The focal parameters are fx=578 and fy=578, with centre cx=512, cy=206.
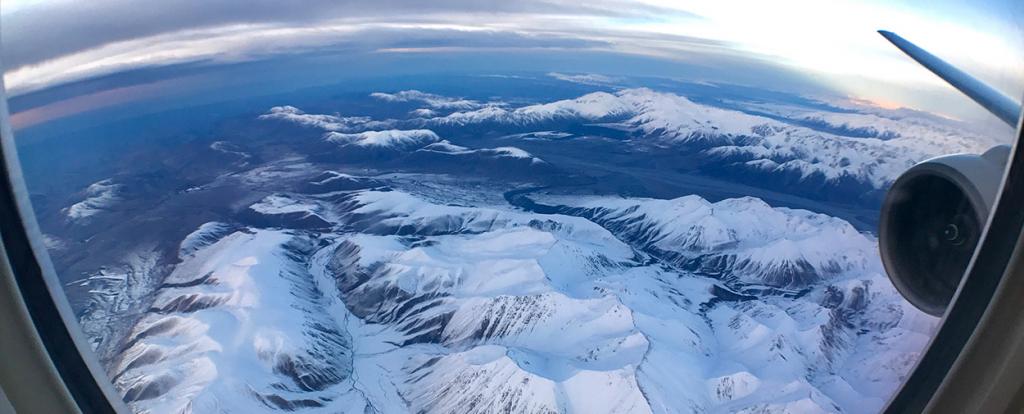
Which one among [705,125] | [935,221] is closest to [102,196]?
[935,221]

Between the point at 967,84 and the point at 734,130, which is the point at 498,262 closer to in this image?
the point at 734,130

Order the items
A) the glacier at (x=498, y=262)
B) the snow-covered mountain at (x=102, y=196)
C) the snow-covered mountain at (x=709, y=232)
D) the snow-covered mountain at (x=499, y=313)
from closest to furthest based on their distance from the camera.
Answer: the snow-covered mountain at (x=102, y=196) < the glacier at (x=498, y=262) < the snow-covered mountain at (x=499, y=313) < the snow-covered mountain at (x=709, y=232)

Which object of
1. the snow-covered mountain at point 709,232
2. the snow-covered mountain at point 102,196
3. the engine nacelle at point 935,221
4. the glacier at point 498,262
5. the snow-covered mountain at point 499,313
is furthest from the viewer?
the snow-covered mountain at point 709,232

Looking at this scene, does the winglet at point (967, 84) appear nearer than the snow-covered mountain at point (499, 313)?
Yes

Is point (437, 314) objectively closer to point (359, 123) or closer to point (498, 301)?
point (498, 301)

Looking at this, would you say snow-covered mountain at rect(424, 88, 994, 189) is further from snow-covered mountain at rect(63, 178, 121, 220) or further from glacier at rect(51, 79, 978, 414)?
snow-covered mountain at rect(63, 178, 121, 220)

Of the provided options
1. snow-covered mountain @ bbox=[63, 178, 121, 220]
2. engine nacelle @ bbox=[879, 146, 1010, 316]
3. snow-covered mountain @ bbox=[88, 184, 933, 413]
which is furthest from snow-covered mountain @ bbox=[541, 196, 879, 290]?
snow-covered mountain @ bbox=[63, 178, 121, 220]

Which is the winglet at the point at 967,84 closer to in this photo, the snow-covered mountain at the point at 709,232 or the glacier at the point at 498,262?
the glacier at the point at 498,262

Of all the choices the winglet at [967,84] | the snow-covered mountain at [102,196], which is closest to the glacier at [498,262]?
the snow-covered mountain at [102,196]

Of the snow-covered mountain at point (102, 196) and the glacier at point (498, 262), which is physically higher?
the snow-covered mountain at point (102, 196)
